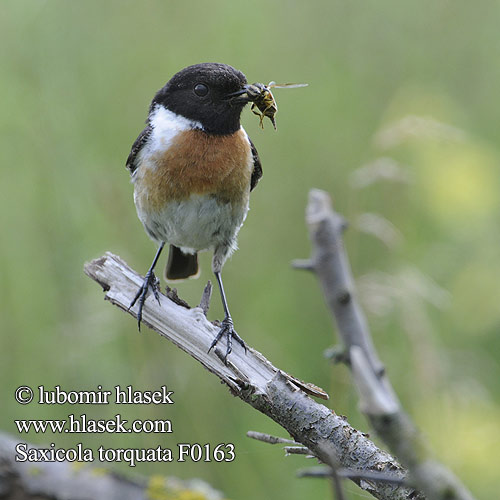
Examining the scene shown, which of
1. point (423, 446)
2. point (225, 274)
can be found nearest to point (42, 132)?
point (225, 274)

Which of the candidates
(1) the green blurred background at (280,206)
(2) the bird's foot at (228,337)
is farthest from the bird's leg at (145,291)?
(1) the green blurred background at (280,206)

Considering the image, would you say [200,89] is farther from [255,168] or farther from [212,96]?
[255,168]

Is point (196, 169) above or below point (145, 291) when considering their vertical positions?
above

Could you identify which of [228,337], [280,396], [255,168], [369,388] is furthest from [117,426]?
[369,388]

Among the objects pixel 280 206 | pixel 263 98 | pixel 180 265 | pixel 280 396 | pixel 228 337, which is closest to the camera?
pixel 280 396

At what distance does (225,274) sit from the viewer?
5.21 m

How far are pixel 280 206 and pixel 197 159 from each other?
158 centimetres

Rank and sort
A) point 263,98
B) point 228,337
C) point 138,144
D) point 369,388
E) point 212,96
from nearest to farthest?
point 369,388, point 228,337, point 263,98, point 212,96, point 138,144

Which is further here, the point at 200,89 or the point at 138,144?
the point at 138,144

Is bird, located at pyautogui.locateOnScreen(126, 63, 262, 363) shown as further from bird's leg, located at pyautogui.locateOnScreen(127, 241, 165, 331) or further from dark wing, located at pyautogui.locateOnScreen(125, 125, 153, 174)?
bird's leg, located at pyautogui.locateOnScreen(127, 241, 165, 331)

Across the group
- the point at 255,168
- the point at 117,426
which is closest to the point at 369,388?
the point at 255,168

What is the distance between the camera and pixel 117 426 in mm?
4320

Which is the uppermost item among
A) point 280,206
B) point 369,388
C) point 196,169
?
point 280,206

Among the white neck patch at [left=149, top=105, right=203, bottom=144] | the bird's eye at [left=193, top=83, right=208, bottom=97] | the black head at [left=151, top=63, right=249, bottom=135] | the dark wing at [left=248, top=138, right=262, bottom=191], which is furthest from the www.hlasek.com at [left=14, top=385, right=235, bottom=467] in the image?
the bird's eye at [left=193, top=83, right=208, bottom=97]
